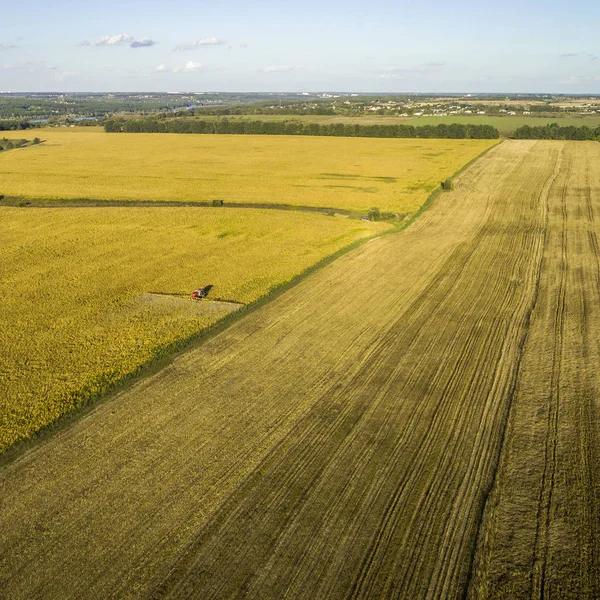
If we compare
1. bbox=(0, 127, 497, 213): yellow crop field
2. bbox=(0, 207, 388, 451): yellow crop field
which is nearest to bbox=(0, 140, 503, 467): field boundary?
bbox=(0, 207, 388, 451): yellow crop field

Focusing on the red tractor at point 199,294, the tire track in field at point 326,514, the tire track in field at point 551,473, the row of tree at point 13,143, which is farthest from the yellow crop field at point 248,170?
the tire track in field at point 326,514

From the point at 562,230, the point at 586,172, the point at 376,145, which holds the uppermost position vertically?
the point at 376,145

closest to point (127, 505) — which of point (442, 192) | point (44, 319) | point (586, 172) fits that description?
point (44, 319)

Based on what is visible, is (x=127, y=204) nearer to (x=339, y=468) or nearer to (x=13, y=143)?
(x=339, y=468)

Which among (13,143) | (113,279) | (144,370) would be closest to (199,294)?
(113,279)

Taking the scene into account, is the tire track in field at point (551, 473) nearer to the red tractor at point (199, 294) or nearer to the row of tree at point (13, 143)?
the red tractor at point (199, 294)

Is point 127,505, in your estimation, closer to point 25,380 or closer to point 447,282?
point 25,380
